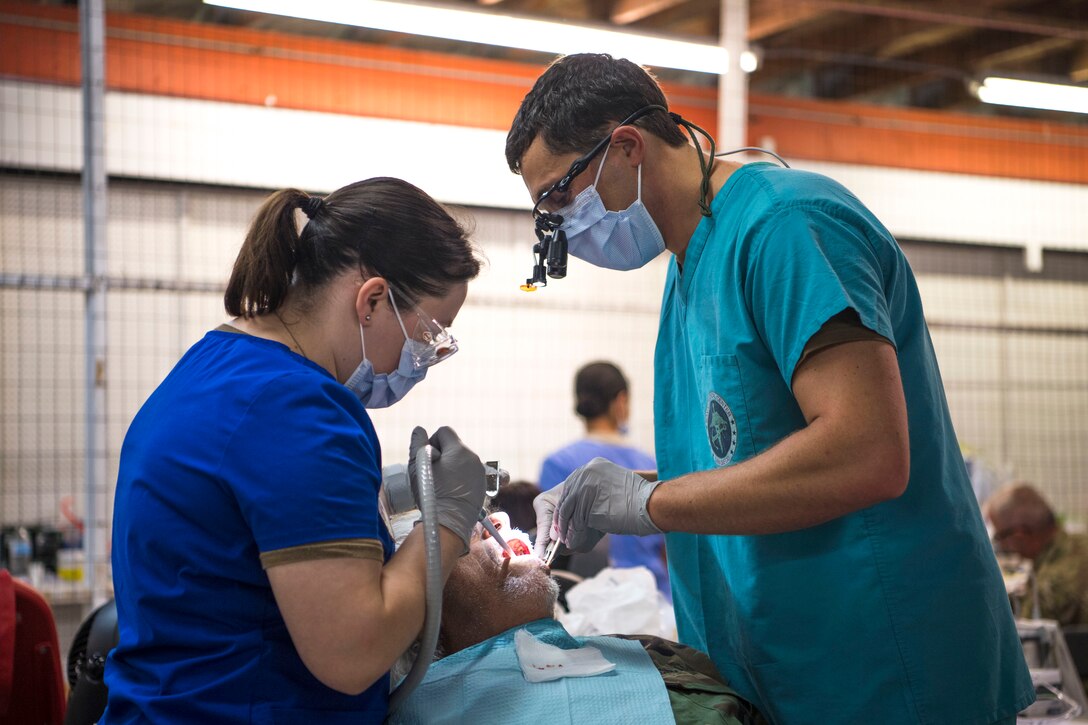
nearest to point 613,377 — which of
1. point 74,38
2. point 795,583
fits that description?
point 795,583

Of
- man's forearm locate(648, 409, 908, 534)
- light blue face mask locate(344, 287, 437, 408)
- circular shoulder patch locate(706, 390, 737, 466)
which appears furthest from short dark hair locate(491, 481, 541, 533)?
man's forearm locate(648, 409, 908, 534)

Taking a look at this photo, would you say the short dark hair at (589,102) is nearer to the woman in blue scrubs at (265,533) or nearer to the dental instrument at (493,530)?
the woman in blue scrubs at (265,533)

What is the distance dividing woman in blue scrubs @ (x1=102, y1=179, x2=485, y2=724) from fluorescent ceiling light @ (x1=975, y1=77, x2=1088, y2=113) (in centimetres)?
507

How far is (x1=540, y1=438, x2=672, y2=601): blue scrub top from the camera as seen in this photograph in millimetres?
4094

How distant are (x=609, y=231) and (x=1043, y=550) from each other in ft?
11.4

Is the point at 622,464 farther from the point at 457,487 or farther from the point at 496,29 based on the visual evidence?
the point at 457,487

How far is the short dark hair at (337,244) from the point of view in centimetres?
157

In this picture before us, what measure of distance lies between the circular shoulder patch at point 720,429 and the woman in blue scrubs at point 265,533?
42 centimetres

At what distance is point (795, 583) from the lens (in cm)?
161

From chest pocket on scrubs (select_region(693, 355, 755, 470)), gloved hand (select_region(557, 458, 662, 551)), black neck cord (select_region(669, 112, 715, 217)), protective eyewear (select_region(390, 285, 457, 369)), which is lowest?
gloved hand (select_region(557, 458, 662, 551))

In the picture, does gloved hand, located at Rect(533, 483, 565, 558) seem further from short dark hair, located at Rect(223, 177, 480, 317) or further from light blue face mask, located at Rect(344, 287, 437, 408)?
short dark hair, located at Rect(223, 177, 480, 317)

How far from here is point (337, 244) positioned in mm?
1588

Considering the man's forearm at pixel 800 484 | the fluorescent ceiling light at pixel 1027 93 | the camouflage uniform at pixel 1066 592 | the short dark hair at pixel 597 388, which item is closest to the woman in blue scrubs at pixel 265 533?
the man's forearm at pixel 800 484

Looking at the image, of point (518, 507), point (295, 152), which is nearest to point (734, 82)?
point (518, 507)
